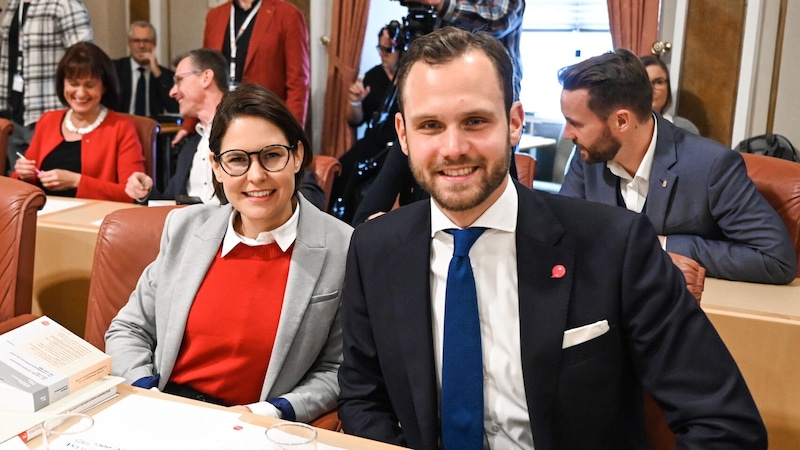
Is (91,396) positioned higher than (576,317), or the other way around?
(576,317)

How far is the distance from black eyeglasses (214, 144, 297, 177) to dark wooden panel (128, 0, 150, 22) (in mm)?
4866

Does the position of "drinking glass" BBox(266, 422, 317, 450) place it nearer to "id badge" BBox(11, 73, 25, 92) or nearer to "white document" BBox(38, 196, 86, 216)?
"white document" BBox(38, 196, 86, 216)

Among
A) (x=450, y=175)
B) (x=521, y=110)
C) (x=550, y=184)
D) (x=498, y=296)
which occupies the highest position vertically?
(x=521, y=110)

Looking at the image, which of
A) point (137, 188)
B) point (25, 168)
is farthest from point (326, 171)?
point (25, 168)

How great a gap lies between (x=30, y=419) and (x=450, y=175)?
0.78 m

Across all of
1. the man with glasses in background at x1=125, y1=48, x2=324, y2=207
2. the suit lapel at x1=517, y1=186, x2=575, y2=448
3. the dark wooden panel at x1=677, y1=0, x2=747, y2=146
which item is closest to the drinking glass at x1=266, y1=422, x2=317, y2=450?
the suit lapel at x1=517, y1=186, x2=575, y2=448

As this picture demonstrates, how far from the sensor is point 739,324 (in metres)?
1.90

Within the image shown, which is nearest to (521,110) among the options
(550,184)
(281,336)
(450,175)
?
(450,175)

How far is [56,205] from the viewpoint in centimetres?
283

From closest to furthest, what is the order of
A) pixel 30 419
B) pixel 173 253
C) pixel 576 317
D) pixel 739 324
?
pixel 30 419, pixel 576 317, pixel 173 253, pixel 739 324

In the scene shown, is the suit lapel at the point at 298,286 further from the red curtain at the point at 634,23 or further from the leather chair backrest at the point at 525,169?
the red curtain at the point at 634,23

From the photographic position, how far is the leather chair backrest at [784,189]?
235cm

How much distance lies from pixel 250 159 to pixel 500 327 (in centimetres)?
70

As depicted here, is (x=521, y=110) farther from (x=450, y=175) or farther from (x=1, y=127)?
(x=1, y=127)
